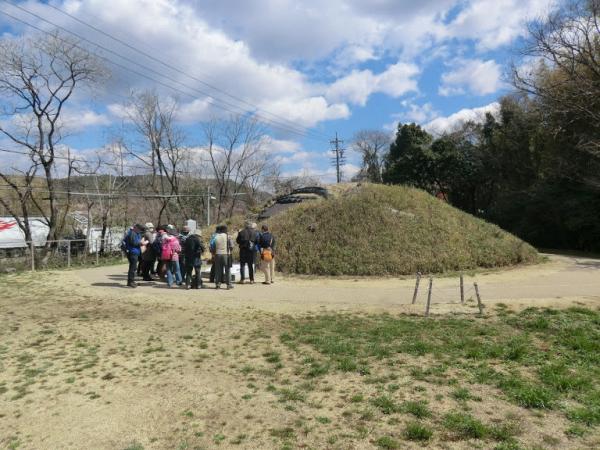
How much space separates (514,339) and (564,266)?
32.5ft

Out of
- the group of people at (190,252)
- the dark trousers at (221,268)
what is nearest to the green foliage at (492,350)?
the dark trousers at (221,268)

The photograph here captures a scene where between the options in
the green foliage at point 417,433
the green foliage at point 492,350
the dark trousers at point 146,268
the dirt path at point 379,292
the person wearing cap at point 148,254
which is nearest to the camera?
Result: the green foliage at point 417,433

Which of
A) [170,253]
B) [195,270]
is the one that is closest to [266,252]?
[195,270]

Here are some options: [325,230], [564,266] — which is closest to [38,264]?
[325,230]

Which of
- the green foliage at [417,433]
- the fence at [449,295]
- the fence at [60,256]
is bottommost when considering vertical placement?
the green foliage at [417,433]

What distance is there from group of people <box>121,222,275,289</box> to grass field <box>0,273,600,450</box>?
117 inches

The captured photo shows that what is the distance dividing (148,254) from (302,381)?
332 inches

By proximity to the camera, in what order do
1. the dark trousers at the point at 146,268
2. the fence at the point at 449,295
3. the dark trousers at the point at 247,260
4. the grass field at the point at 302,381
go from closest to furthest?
the grass field at the point at 302,381
the fence at the point at 449,295
the dark trousers at the point at 247,260
the dark trousers at the point at 146,268

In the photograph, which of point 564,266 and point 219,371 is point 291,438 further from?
point 564,266

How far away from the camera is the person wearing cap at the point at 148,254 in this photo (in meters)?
12.1

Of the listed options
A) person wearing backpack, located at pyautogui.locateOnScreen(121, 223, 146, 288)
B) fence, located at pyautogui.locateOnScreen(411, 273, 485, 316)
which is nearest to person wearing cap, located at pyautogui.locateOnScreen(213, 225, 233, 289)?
person wearing backpack, located at pyautogui.locateOnScreen(121, 223, 146, 288)

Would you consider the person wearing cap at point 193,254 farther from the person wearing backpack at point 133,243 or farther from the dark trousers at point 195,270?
the person wearing backpack at point 133,243

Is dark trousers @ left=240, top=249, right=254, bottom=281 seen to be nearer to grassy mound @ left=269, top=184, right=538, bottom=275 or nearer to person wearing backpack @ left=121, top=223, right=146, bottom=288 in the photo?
grassy mound @ left=269, top=184, right=538, bottom=275

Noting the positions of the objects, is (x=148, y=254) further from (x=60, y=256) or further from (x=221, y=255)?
(x=60, y=256)
